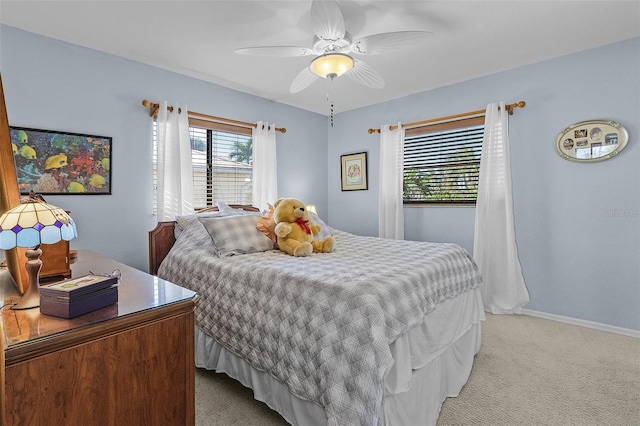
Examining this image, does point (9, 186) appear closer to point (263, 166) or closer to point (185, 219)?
point (185, 219)

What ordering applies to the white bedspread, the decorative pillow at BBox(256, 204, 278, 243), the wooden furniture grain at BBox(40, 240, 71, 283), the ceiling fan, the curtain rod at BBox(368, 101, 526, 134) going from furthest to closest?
the curtain rod at BBox(368, 101, 526, 134)
the decorative pillow at BBox(256, 204, 278, 243)
the ceiling fan
the wooden furniture grain at BBox(40, 240, 71, 283)
the white bedspread

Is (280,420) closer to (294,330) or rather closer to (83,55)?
(294,330)

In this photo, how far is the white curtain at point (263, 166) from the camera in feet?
12.8

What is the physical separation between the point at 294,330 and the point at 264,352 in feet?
0.93

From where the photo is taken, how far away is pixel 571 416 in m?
1.78

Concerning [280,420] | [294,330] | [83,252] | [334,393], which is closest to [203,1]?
[83,252]

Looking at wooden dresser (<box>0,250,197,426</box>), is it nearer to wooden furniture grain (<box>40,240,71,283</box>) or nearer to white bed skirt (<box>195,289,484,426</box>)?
wooden furniture grain (<box>40,240,71,283</box>)

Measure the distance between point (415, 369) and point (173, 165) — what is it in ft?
8.84

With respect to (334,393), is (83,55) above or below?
above

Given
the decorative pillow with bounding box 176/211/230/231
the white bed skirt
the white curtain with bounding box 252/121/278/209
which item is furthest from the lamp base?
the white curtain with bounding box 252/121/278/209

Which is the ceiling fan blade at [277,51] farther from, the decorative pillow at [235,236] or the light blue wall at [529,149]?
the light blue wall at [529,149]

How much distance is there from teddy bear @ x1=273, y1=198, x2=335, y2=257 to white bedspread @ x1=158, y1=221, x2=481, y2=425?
103 mm

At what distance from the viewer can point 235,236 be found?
2477 millimetres

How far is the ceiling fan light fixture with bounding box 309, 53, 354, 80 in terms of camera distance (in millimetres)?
2234
